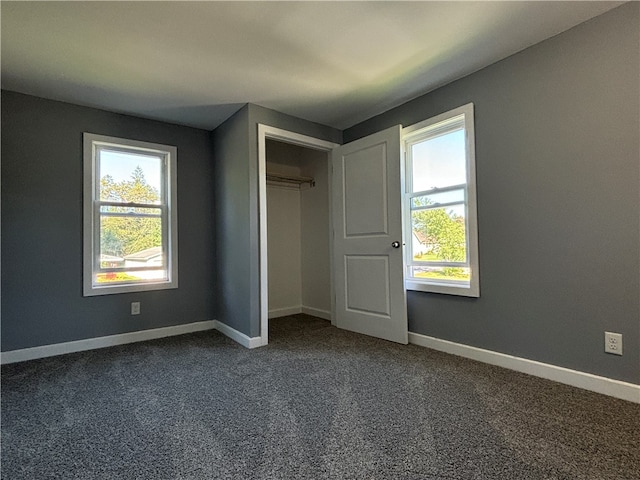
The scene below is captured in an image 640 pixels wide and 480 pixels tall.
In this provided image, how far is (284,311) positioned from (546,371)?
3080 mm

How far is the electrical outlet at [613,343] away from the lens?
1925 mm

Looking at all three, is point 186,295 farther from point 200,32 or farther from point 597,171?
point 597,171

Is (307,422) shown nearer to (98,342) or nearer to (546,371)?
(546,371)

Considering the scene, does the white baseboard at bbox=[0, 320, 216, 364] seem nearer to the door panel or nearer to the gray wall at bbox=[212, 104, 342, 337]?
the gray wall at bbox=[212, 104, 342, 337]

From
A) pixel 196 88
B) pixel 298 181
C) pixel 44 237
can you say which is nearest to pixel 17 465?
pixel 44 237

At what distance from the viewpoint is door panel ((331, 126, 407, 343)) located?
305 cm

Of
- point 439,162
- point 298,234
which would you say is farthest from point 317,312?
point 439,162

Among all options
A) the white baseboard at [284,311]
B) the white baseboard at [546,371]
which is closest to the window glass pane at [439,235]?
the white baseboard at [546,371]

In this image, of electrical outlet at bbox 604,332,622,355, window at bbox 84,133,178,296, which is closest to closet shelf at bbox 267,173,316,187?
window at bbox 84,133,178,296

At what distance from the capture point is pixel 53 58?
2320 millimetres

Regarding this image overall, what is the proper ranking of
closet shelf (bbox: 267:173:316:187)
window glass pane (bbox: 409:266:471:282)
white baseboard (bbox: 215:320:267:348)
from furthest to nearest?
closet shelf (bbox: 267:173:316:187) < white baseboard (bbox: 215:320:267:348) < window glass pane (bbox: 409:266:471:282)

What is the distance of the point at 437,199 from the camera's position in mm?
2947

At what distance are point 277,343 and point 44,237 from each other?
2.30m

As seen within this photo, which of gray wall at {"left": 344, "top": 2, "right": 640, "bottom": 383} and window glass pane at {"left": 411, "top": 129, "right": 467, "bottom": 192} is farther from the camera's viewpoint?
window glass pane at {"left": 411, "top": 129, "right": 467, "bottom": 192}
